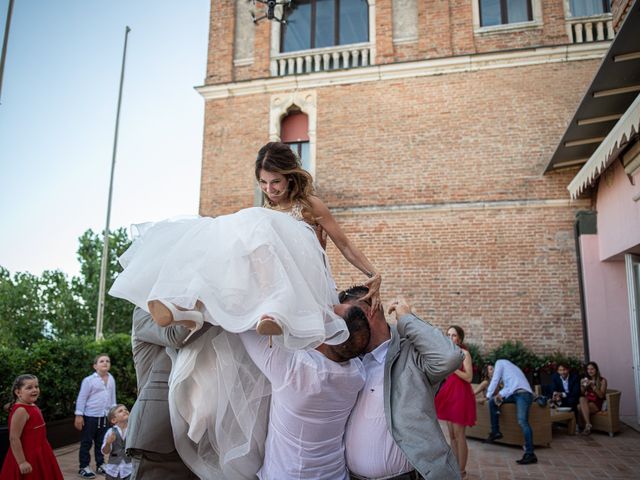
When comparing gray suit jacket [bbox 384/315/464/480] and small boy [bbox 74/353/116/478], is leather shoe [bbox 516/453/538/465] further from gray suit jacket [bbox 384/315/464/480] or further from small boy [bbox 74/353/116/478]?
small boy [bbox 74/353/116/478]

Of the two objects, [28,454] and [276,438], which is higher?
[276,438]

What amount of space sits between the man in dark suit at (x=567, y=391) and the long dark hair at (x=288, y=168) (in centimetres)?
776

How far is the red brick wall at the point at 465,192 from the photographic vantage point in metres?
10.4

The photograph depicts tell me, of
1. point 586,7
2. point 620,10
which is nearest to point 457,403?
point 620,10

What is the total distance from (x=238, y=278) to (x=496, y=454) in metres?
7.01

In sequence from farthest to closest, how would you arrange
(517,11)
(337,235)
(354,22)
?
(354,22) < (517,11) < (337,235)

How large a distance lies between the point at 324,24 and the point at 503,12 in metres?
4.39

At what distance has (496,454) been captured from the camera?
7.50 metres

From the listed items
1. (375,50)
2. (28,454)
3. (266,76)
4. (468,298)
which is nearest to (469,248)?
(468,298)

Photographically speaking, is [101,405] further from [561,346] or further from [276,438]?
[561,346]

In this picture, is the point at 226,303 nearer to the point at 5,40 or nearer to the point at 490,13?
the point at 5,40

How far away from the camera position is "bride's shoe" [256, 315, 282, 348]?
1.82 metres

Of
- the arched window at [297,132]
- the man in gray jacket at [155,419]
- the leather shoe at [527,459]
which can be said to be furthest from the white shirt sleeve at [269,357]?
the arched window at [297,132]

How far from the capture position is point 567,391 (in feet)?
29.4
